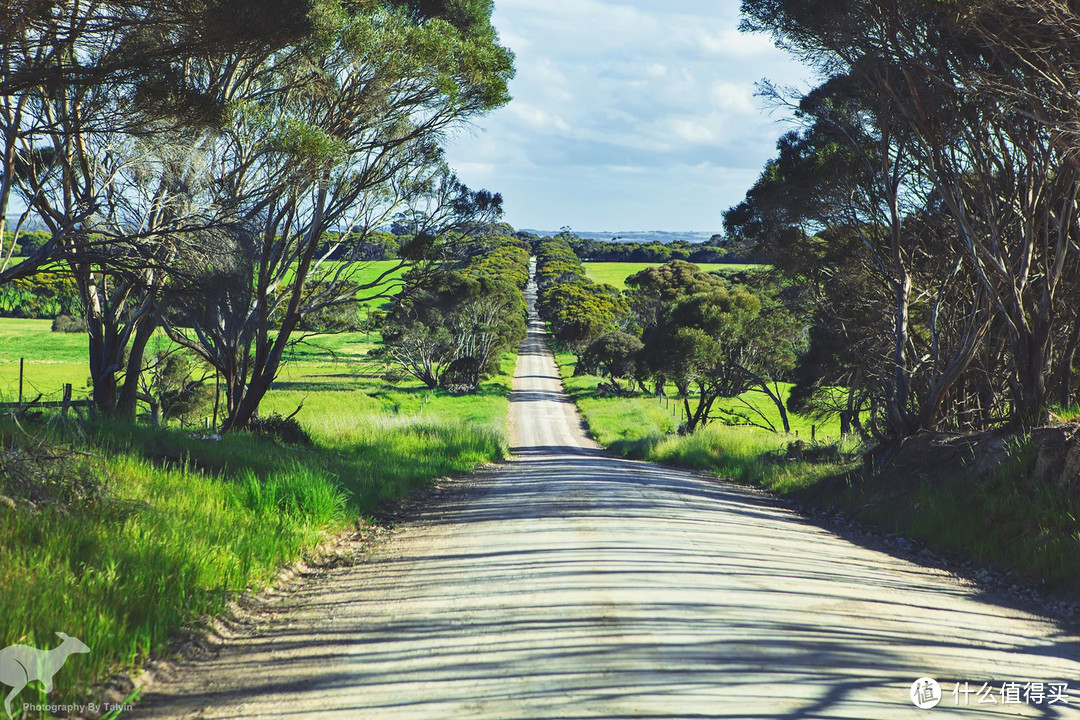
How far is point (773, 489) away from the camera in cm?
1349

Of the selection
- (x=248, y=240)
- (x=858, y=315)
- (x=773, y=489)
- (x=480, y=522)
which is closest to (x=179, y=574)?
(x=480, y=522)

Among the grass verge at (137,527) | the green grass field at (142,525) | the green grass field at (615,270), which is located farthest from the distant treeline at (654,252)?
the grass verge at (137,527)

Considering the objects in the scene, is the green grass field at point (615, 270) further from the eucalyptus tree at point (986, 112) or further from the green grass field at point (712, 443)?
the eucalyptus tree at point (986, 112)

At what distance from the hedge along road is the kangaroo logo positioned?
0.47 m

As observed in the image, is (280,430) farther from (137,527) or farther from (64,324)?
(64,324)

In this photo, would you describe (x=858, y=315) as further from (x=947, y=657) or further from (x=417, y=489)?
(x=947, y=657)

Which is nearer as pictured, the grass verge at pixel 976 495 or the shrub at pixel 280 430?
the grass verge at pixel 976 495

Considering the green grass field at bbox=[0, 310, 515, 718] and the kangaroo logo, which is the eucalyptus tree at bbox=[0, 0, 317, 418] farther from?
the kangaroo logo

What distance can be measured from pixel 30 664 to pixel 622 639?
293 cm

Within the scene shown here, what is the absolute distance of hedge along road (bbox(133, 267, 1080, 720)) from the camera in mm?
3463

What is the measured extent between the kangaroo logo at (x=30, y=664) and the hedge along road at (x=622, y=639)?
466 mm

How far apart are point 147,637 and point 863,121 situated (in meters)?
14.0

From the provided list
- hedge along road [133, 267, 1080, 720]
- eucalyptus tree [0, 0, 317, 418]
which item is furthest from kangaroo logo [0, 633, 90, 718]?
eucalyptus tree [0, 0, 317, 418]

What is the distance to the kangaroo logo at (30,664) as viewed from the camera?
3.41 metres
